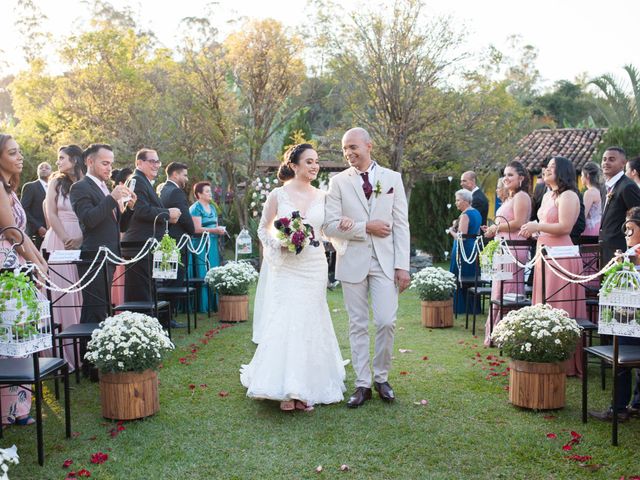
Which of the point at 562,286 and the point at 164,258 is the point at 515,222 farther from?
the point at 164,258

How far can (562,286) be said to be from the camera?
6.77 meters

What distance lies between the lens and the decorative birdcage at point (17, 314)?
437cm

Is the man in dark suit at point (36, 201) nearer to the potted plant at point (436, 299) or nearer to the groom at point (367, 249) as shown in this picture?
the potted plant at point (436, 299)

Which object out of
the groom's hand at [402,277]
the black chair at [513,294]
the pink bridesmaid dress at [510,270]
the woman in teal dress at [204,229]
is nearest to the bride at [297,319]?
the groom's hand at [402,277]

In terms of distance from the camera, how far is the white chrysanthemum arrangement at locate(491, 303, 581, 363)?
547cm

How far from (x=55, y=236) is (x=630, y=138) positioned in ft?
52.6

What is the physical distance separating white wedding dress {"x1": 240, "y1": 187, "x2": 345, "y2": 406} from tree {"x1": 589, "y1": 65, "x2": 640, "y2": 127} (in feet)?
63.3

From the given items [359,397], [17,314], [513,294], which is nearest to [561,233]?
[513,294]

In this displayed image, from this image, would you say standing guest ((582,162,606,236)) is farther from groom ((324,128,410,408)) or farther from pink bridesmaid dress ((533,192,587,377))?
groom ((324,128,410,408))

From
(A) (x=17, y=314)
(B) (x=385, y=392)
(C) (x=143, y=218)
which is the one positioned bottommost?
(B) (x=385, y=392)

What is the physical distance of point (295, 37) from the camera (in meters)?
17.6

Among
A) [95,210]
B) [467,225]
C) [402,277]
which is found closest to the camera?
[402,277]

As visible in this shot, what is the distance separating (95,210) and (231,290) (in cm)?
398

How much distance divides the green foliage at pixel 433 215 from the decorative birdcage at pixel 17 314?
18167 mm
